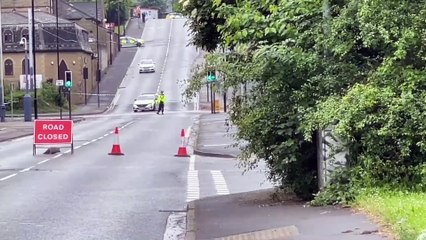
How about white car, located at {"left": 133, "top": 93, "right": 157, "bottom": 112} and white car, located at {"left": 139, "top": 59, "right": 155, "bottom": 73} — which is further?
white car, located at {"left": 139, "top": 59, "right": 155, "bottom": 73}

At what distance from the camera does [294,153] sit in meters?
13.8

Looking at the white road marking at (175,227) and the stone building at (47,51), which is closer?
the white road marking at (175,227)

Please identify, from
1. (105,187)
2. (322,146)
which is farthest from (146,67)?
(322,146)

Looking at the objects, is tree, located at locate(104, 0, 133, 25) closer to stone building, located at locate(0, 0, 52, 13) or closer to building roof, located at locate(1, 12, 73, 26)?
stone building, located at locate(0, 0, 52, 13)

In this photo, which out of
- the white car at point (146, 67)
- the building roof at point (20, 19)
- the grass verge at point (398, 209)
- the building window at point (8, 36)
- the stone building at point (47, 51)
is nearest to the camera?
the grass verge at point (398, 209)

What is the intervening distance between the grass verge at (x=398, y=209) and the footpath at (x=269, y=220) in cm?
16

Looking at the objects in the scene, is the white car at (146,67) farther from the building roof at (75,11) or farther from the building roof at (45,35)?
the building roof at (75,11)

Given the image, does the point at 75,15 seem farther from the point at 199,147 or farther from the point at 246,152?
the point at 246,152

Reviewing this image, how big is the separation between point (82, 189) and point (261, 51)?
721 centimetres

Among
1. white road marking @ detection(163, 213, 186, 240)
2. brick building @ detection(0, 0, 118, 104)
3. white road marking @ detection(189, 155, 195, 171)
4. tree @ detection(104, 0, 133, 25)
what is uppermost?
tree @ detection(104, 0, 133, 25)

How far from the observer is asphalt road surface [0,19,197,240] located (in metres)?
13.5

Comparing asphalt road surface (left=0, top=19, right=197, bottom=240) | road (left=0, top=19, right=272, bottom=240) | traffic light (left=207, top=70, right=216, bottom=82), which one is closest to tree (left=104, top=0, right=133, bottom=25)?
asphalt road surface (left=0, top=19, right=197, bottom=240)

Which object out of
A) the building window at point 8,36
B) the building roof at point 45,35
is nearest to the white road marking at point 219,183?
the building roof at point 45,35

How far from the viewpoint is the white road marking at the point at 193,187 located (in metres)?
18.0
